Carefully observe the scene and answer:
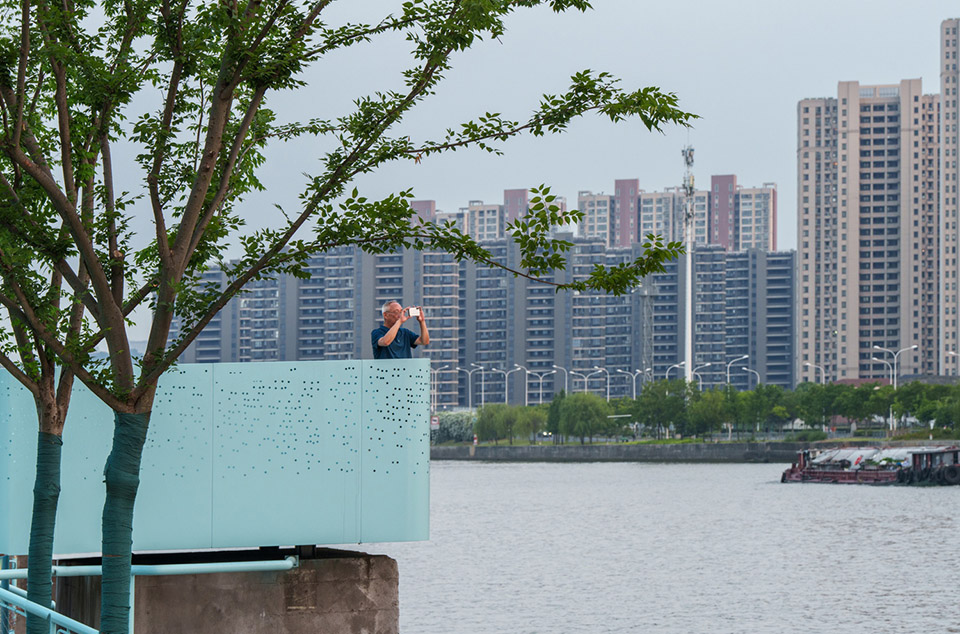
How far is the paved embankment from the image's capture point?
13286cm

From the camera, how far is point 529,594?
114 ft

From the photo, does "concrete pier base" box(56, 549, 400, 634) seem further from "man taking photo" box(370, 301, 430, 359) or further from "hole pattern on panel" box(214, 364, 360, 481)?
"man taking photo" box(370, 301, 430, 359)

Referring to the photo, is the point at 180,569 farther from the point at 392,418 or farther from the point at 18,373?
the point at 18,373

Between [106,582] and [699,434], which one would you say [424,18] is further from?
[699,434]

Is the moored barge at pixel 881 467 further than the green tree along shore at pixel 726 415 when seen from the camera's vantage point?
No

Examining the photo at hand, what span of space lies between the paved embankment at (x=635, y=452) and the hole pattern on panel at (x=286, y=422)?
371 ft

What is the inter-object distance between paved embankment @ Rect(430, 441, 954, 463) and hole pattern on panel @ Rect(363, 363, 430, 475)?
113007mm

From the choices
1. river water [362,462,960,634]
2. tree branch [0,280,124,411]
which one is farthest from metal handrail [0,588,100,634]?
river water [362,462,960,634]

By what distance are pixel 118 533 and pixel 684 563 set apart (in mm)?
36585

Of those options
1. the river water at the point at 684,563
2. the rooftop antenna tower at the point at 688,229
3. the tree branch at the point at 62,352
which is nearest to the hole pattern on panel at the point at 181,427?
the tree branch at the point at 62,352

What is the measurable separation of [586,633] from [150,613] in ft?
60.0

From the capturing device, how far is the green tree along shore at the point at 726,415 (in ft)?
417

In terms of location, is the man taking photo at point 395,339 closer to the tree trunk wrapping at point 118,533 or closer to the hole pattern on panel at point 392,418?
the hole pattern on panel at point 392,418

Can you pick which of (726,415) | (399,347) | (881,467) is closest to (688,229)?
(726,415)
